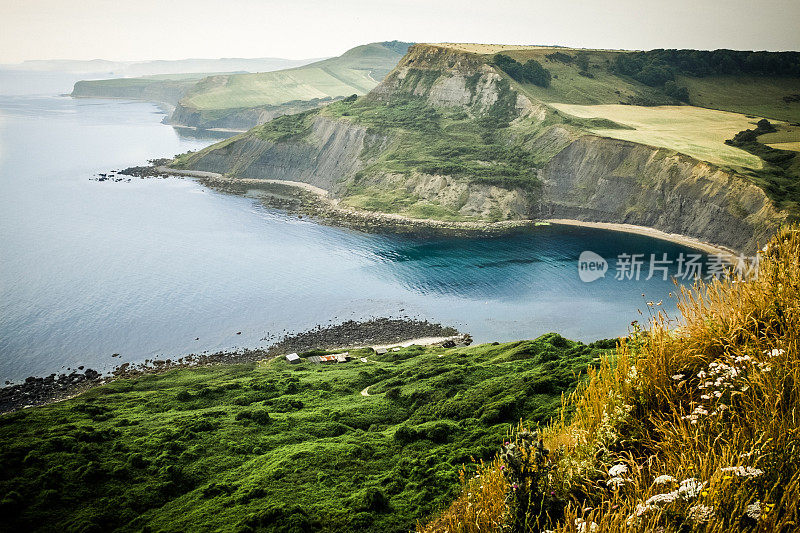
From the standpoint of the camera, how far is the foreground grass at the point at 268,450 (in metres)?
19.2

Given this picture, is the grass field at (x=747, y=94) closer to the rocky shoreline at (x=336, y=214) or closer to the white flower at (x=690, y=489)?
the rocky shoreline at (x=336, y=214)

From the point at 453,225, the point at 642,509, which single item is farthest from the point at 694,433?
the point at 453,225

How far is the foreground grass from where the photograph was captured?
756 inches

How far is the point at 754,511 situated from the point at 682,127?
132 meters

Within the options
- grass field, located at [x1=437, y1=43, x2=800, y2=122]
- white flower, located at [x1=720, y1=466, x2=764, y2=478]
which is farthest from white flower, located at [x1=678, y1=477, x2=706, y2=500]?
grass field, located at [x1=437, y1=43, x2=800, y2=122]

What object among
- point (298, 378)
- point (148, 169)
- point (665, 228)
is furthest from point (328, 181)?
point (298, 378)

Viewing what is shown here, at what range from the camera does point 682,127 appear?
119m

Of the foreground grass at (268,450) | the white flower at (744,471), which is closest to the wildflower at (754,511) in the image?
the white flower at (744,471)

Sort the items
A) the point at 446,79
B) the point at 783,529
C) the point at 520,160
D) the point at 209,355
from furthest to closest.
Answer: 1. the point at 446,79
2. the point at 520,160
3. the point at 209,355
4. the point at 783,529

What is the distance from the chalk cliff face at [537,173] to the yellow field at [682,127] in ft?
16.7

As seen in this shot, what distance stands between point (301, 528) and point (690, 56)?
172393 millimetres

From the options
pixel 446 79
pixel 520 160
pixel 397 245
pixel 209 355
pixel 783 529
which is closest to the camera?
pixel 783 529

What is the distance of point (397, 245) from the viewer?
94.1 m

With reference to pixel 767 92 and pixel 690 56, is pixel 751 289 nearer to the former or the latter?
pixel 767 92
